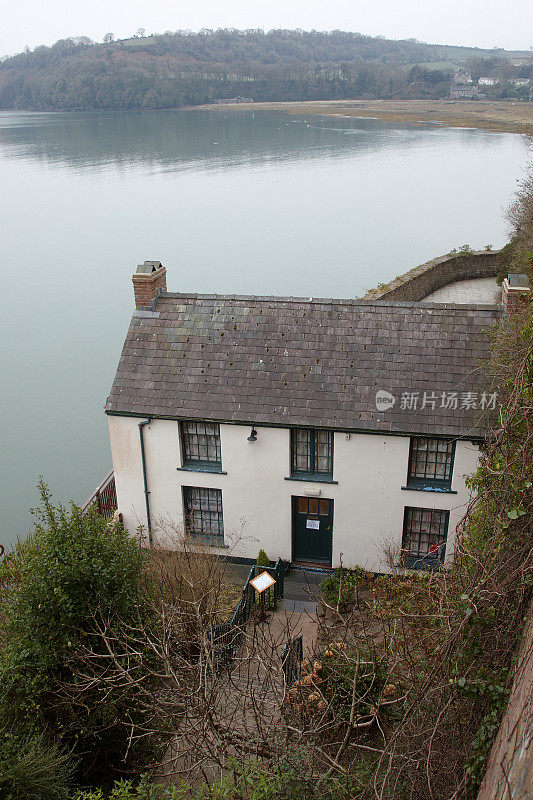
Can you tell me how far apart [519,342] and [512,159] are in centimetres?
7587

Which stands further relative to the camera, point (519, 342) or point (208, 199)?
point (208, 199)

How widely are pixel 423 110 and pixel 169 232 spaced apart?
95702 mm

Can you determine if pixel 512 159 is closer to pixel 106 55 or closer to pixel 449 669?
pixel 449 669

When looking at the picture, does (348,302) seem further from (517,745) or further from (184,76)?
(184,76)

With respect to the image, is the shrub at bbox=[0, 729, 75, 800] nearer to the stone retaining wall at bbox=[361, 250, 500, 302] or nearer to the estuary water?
the estuary water

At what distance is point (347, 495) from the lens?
1487cm

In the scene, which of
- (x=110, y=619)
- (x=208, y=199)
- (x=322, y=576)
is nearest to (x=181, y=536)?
(x=322, y=576)

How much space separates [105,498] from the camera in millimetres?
17188

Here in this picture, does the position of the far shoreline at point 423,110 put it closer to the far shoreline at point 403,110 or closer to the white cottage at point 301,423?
the far shoreline at point 403,110

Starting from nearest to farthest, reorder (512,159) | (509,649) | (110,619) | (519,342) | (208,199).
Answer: (509,649)
(110,619)
(519,342)
(208,199)
(512,159)

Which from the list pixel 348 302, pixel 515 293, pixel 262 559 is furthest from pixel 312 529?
pixel 515 293

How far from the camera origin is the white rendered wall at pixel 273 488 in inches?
568

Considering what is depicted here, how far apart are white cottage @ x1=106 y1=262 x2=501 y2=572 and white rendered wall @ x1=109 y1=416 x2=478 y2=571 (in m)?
0.03

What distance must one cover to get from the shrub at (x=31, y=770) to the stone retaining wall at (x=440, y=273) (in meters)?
24.1
